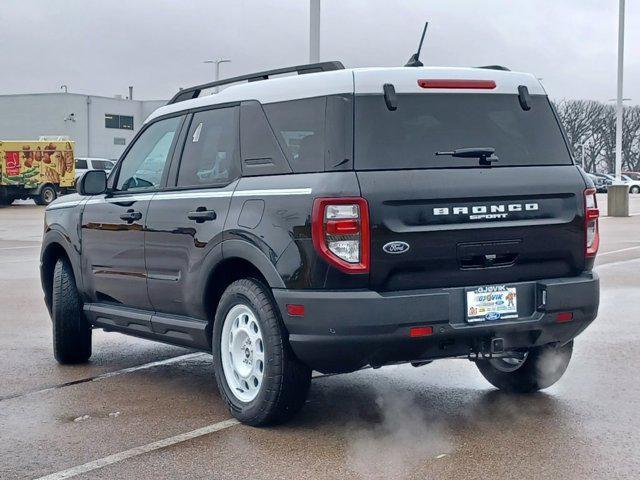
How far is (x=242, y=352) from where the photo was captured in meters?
5.69

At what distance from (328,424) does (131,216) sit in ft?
6.57

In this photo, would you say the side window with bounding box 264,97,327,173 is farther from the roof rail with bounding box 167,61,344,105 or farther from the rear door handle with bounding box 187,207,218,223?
the rear door handle with bounding box 187,207,218,223

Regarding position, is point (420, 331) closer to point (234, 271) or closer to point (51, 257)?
point (234, 271)

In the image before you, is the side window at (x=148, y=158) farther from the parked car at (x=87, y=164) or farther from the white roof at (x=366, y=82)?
the parked car at (x=87, y=164)

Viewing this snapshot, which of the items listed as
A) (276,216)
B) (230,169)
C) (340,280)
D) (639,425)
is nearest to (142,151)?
(230,169)

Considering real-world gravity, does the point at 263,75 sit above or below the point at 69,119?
below

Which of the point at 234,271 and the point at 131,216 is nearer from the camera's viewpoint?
the point at 234,271

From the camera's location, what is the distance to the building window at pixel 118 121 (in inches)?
2862

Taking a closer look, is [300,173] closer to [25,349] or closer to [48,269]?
[48,269]

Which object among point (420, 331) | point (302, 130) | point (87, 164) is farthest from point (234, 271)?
point (87, 164)

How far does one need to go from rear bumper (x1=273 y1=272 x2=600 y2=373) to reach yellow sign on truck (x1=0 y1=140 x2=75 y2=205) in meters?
36.2

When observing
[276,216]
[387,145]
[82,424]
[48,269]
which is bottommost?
[82,424]

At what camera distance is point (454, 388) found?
21.4ft

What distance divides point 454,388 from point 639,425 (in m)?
1.30
